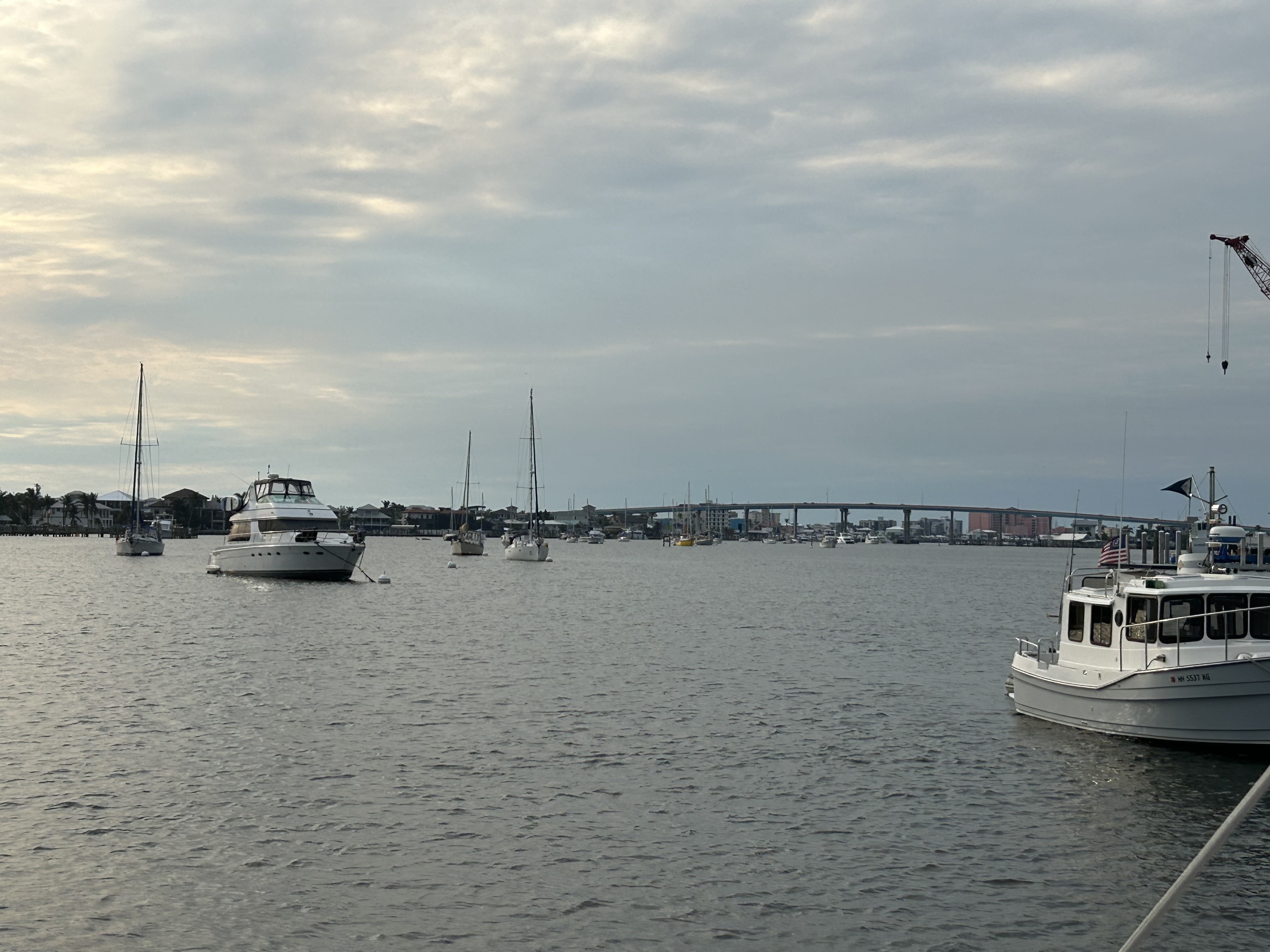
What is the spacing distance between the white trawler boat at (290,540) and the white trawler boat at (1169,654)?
214ft

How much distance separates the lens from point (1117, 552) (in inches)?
1193

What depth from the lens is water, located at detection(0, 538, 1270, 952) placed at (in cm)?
1564

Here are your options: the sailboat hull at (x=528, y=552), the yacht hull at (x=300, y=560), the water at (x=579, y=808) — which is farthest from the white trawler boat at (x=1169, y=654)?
the sailboat hull at (x=528, y=552)

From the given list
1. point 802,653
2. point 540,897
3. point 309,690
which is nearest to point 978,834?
point 540,897

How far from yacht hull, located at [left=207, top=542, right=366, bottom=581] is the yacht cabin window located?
2716 inches

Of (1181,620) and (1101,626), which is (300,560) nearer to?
(1101,626)

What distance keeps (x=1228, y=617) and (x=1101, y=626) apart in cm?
341

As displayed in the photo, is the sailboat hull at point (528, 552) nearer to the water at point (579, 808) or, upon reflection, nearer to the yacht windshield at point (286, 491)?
the yacht windshield at point (286, 491)

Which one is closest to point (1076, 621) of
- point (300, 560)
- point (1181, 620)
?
point (1181, 620)

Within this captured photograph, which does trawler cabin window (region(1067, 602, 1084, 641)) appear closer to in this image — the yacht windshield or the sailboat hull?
the yacht windshield

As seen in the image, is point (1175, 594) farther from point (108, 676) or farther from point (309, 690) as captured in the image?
point (108, 676)

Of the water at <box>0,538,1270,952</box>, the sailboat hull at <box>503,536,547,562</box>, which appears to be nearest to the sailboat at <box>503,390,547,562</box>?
the sailboat hull at <box>503,536,547,562</box>

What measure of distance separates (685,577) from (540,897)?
113m

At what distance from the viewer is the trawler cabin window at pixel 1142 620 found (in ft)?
87.1
